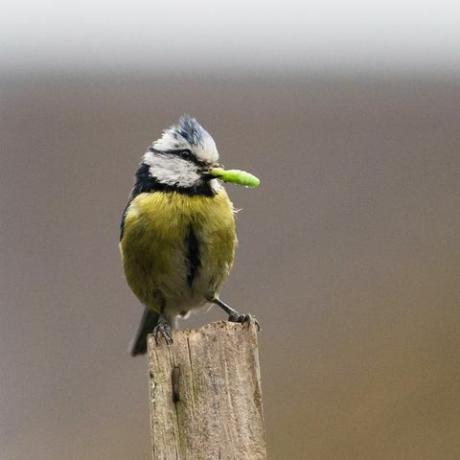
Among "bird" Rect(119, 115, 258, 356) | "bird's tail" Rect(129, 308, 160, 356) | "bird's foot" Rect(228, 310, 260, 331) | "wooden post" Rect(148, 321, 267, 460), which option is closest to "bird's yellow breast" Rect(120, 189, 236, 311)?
"bird" Rect(119, 115, 258, 356)

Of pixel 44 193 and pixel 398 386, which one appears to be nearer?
pixel 398 386

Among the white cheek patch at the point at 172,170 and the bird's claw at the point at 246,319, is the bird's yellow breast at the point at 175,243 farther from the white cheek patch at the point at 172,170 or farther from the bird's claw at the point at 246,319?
the bird's claw at the point at 246,319

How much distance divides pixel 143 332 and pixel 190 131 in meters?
0.90

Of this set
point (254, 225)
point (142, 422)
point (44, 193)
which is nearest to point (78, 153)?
point (44, 193)

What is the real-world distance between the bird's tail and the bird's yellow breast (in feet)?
1.27

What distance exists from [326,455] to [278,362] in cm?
95

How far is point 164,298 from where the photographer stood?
13.0 ft

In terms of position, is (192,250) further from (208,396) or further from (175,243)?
(208,396)

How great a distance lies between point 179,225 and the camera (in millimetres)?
3754

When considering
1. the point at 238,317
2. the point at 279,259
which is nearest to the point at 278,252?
the point at 279,259

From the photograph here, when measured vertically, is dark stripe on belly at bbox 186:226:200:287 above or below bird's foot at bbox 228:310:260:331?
above

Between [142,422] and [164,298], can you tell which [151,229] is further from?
[142,422]

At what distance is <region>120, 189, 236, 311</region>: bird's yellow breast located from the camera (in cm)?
377

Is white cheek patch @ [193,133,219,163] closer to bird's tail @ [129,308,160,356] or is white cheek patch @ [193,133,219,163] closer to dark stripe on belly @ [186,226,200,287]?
dark stripe on belly @ [186,226,200,287]
